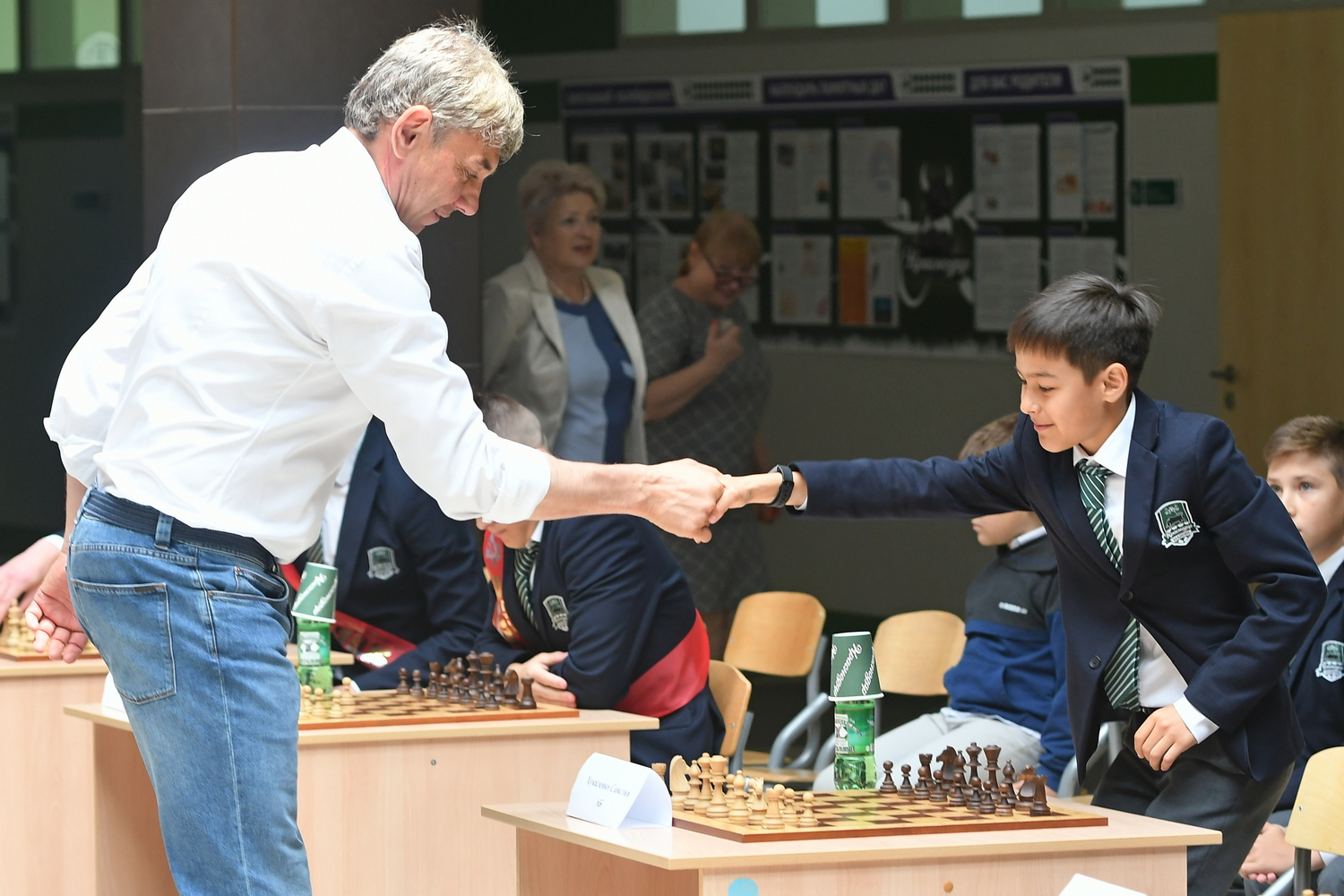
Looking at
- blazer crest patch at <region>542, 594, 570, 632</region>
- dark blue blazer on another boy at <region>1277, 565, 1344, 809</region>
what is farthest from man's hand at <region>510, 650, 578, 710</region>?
dark blue blazer on another boy at <region>1277, 565, 1344, 809</region>

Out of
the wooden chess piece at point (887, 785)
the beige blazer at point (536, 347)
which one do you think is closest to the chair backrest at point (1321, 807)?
the wooden chess piece at point (887, 785)

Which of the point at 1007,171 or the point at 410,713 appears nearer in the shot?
the point at 410,713

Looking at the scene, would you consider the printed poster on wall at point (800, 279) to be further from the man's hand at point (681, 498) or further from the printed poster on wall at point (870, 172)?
the man's hand at point (681, 498)

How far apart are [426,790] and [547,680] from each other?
0.41 meters

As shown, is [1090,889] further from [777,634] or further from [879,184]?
[879,184]

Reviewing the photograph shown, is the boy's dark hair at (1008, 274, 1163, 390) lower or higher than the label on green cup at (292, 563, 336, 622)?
higher

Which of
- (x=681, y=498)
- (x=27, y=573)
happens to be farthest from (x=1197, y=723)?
Result: (x=27, y=573)

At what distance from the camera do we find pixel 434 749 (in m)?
3.71

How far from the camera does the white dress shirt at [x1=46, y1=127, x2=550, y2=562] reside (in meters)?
2.59

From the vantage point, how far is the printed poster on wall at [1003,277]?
8.20 metres

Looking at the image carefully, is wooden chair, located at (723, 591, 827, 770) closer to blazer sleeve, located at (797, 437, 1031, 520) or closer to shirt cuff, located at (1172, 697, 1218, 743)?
blazer sleeve, located at (797, 437, 1031, 520)

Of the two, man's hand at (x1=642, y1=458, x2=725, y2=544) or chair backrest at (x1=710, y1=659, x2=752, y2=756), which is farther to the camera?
chair backrest at (x1=710, y1=659, x2=752, y2=756)

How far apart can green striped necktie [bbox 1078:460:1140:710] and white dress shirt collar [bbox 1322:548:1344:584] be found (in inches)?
41.3

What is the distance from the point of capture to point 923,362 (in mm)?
8719
